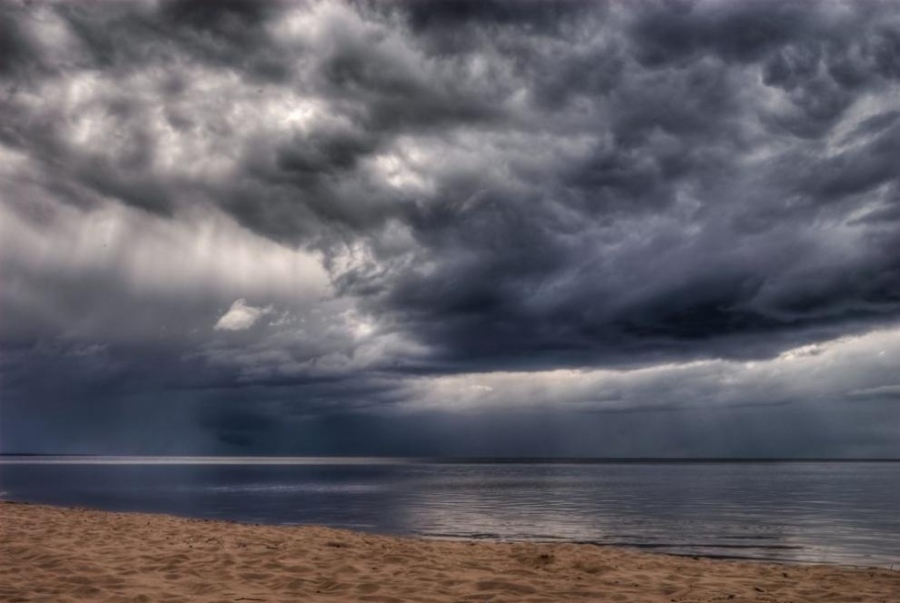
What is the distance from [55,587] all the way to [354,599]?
503 centimetres

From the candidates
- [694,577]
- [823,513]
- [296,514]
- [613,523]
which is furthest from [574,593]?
[823,513]

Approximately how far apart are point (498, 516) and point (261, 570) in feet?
76.1

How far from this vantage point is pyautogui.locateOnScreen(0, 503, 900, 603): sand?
10.8 meters

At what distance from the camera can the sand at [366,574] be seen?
1079 centimetres

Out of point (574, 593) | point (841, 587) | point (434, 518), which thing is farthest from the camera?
point (434, 518)

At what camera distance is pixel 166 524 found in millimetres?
21328

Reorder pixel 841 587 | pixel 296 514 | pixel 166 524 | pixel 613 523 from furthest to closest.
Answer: pixel 296 514
pixel 613 523
pixel 166 524
pixel 841 587

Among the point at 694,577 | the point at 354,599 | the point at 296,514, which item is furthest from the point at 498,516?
the point at 354,599

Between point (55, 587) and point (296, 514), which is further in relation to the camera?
point (296, 514)

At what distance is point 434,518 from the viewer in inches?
1328

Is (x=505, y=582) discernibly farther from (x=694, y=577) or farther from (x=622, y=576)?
(x=694, y=577)

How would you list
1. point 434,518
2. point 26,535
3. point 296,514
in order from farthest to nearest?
point 296,514, point 434,518, point 26,535

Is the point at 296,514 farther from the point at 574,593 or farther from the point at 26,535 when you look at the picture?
the point at 574,593

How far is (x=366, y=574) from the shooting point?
12.4m
